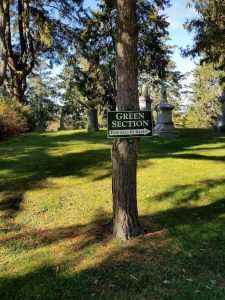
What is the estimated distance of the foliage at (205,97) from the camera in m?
43.8

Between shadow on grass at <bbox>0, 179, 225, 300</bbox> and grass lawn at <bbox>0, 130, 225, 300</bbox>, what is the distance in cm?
1

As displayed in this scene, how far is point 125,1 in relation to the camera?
4.97 metres

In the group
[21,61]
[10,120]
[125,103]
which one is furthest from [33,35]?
[125,103]

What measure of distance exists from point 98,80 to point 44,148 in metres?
20.2

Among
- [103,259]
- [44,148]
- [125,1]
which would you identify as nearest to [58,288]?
[103,259]

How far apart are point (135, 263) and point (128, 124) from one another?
192 cm

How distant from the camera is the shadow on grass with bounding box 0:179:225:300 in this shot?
3.87 metres

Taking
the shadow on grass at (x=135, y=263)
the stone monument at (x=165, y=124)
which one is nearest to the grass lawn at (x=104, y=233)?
the shadow on grass at (x=135, y=263)

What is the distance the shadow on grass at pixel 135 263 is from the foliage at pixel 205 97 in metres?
39.6

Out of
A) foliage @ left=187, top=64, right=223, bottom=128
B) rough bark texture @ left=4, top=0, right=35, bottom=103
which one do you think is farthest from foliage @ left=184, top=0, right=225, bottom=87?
foliage @ left=187, top=64, right=223, bottom=128

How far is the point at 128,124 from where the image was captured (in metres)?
4.98

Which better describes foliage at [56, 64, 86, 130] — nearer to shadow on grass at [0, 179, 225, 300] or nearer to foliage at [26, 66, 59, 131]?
foliage at [26, 66, 59, 131]

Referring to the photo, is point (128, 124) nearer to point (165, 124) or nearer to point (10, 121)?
point (165, 124)

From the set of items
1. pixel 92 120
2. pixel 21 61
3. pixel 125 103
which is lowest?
pixel 92 120
